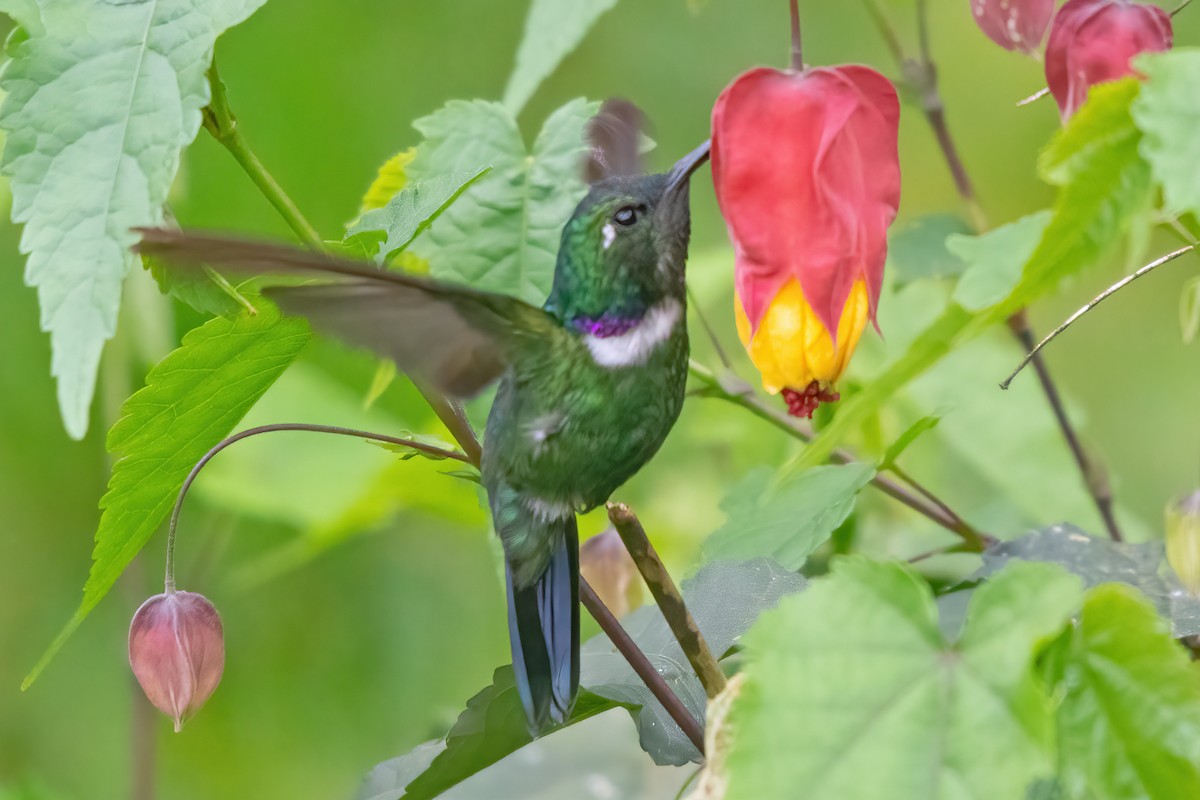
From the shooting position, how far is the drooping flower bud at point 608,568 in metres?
0.91

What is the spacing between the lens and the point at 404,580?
219 cm

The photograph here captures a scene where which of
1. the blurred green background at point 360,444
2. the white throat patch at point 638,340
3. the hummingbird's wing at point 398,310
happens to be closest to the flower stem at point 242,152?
the hummingbird's wing at point 398,310

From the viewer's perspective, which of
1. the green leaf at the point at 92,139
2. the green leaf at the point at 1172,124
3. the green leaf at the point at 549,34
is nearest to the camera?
the green leaf at the point at 1172,124

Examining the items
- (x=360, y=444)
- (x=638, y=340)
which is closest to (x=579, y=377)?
(x=638, y=340)

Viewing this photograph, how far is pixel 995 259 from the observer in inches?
20.9

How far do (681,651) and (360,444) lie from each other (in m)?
1.01

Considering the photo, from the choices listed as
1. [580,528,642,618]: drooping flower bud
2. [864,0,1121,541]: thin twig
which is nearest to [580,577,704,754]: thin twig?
[580,528,642,618]: drooping flower bud

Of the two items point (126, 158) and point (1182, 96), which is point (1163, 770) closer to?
point (1182, 96)

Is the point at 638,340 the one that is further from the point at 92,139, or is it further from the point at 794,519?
the point at 92,139

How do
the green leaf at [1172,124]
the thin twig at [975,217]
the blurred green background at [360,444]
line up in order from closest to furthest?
the green leaf at [1172,124]
the thin twig at [975,217]
the blurred green background at [360,444]

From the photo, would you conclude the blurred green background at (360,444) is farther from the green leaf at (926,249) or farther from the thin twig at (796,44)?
the thin twig at (796,44)

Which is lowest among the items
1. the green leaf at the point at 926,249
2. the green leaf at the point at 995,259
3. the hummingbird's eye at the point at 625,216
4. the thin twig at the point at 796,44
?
the green leaf at the point at 926,249

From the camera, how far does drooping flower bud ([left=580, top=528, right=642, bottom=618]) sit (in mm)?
907

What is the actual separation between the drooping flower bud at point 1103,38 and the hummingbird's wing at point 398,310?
271 mm
